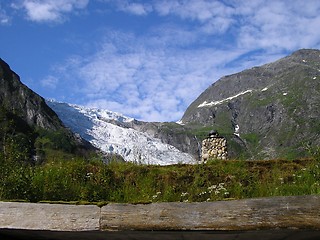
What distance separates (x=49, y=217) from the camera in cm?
254

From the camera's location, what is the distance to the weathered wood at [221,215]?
7.55 feet

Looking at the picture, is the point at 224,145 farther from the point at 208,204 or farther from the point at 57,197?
the point at 208,204

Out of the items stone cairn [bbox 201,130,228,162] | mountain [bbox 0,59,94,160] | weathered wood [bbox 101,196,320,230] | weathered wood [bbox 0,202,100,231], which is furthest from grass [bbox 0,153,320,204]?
mountain [bbox 0,59,94,160]

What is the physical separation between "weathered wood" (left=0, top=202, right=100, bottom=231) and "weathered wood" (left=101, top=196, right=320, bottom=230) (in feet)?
0.24

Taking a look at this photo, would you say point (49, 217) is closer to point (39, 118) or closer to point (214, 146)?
point (214, 146)

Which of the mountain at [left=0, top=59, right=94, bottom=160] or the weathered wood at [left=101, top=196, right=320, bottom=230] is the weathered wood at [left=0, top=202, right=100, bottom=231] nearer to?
the weathered wood at [left=101, top=196, right=320, bottom=230]

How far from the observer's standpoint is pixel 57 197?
4.40 meters

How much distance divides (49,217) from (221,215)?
878 mm

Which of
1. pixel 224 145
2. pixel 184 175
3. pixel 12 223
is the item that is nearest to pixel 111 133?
pixel 224 145

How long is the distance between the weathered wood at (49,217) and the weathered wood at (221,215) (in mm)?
74

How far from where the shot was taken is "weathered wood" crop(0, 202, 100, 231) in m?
2.51

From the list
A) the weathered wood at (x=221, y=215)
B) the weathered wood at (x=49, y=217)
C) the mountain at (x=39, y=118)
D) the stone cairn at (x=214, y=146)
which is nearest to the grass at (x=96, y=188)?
the weathered wood at (x=49, y=217)

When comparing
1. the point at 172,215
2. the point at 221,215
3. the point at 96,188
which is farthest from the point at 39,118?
the point at 221,215

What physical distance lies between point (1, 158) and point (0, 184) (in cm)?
91
